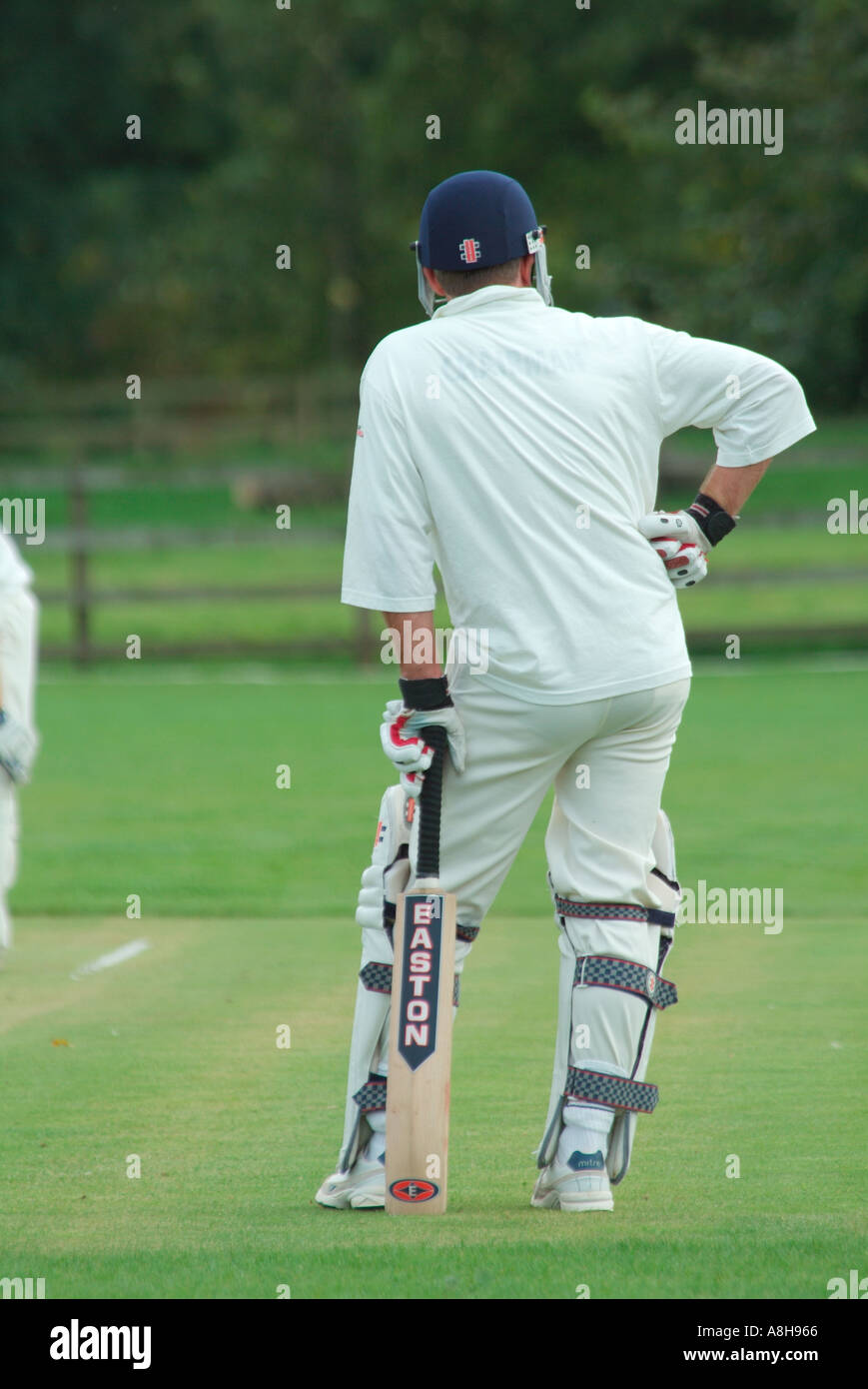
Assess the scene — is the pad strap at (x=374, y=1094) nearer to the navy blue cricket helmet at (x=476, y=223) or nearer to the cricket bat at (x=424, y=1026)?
the cricket bat at (x=424, y=1026)

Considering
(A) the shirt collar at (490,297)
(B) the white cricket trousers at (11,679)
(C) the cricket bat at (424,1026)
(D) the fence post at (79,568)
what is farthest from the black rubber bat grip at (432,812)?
(D) the fence post at (79,568)

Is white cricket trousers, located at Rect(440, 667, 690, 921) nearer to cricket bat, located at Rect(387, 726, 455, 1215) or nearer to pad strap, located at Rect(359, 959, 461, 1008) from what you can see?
cricket bat, located at Rect(387, 726, 455, 1215)

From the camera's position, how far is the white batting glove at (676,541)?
409 cm

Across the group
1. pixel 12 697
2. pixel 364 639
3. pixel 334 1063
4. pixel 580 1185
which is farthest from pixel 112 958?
pixel 364 639

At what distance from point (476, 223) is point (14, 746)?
3048 mm

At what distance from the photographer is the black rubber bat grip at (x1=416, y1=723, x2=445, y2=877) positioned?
4008 millimetres

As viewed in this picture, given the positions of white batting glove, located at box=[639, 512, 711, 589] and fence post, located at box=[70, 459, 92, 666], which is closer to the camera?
white batting glove, located at box=[639, 512, 711, 589]

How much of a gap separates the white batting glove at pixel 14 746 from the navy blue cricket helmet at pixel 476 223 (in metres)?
2.89

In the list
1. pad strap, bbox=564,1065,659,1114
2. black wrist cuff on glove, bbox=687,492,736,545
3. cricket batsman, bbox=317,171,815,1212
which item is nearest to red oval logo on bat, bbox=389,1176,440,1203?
cricket batsman, bbox=317,171,815,1212

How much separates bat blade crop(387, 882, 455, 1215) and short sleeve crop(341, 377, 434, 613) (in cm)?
59
